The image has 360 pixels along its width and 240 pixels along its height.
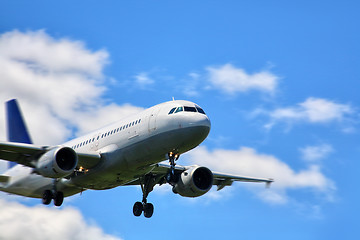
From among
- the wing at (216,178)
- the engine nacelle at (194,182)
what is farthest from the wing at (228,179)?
the engine nacelle at (194,182)

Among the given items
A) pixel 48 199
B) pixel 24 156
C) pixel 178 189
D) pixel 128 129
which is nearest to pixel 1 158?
pixel 24 156

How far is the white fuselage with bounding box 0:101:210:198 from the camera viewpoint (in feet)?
122

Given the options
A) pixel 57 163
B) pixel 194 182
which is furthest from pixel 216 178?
pixel 57 163

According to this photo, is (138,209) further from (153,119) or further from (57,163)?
(153,119)

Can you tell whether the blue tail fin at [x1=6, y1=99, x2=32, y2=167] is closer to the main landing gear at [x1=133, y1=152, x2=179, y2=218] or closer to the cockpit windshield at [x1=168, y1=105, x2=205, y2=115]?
the main landing gear at [x1=133, y1=152, x2=179, y2=218]

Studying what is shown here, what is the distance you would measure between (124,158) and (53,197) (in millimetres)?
7462

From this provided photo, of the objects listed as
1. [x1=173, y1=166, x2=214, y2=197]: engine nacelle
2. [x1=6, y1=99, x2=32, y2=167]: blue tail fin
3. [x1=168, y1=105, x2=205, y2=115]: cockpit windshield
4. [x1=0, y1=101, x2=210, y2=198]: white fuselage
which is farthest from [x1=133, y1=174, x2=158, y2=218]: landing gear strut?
[x1=6, y1=99, x2=32, y2=167]: blue tail fin

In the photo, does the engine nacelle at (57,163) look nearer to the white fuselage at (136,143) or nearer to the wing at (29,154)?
the wing at (29,154)

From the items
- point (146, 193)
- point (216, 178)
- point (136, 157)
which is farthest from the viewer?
point (216, 178)

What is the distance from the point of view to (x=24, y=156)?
135ft

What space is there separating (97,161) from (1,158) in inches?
249

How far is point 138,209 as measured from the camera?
44812 millimetres

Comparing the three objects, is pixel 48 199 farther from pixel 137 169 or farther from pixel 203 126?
pixel 203 126

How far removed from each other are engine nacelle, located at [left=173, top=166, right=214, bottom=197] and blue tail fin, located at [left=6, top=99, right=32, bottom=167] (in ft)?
47.4
